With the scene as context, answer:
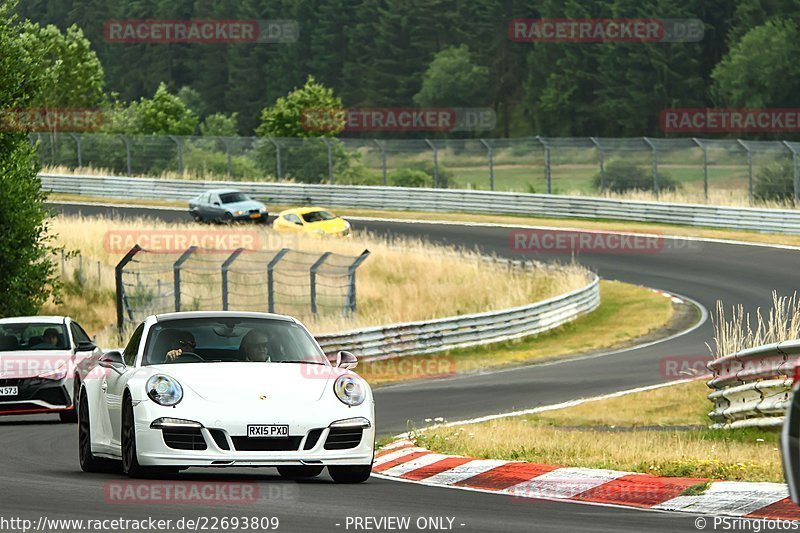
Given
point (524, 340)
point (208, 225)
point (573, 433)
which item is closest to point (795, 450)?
point (573, 433)

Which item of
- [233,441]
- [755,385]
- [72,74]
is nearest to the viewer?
[233,441]

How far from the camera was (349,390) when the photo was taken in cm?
1119

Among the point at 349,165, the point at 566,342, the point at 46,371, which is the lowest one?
the point at 566,342

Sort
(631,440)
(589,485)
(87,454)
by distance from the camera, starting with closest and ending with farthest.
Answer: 1. (589,485)
2. (87,454)
3. (631,440)

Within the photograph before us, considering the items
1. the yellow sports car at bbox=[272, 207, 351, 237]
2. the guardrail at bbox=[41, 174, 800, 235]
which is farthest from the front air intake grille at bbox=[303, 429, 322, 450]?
the yellow sports car at bbox=[272, 207, 351, 237]

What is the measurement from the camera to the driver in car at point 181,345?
11672 mm

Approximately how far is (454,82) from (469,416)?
9743 cm

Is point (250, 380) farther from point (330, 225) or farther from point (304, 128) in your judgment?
point (304, 128)

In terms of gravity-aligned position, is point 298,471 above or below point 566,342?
above

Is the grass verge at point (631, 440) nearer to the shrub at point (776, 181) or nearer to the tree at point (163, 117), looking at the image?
the shrub at point (776, 181)

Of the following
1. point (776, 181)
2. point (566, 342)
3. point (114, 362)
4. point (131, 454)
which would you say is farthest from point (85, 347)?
point (776, 181)

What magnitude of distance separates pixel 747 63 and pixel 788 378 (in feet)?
254

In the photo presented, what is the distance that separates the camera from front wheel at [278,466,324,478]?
11520 millimetres

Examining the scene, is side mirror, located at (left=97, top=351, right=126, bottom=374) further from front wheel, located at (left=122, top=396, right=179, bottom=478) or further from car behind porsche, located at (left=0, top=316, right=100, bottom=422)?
car behind porsche, located at (left=0, top=316, right=100, bottom=422)
